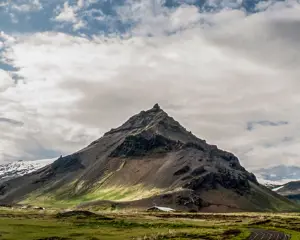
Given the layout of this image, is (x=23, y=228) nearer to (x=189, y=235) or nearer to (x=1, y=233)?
(x=1, y=233)

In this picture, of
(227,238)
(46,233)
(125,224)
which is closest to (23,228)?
(46,233)

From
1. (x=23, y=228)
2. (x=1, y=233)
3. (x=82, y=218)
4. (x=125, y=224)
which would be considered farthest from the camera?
(x=82, y=218)

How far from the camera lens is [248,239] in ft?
389

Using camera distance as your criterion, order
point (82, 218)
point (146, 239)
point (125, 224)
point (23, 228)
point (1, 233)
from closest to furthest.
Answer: point (146, 239) → point (1, 233) → point (23, 228) → point (125, 224) → point (82, 218)

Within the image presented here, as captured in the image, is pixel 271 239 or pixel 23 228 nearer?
pixel 271 239

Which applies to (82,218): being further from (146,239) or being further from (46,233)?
(146,239)

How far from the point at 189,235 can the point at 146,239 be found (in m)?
18.0

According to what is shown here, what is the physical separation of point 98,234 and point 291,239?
57.4m

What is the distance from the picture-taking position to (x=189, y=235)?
416 feet

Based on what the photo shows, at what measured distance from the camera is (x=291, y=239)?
120000mm

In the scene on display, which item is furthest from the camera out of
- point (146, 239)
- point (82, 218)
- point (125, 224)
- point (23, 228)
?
point (82, 218)

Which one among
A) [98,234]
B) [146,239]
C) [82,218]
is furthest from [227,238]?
[82,218]

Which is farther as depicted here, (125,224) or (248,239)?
(125,224)

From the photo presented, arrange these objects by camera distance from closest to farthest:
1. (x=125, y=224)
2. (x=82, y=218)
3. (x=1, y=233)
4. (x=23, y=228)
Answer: (x=1, y=233), (x=23, y=228), (x=125, y=224), (x=82, y=218)
